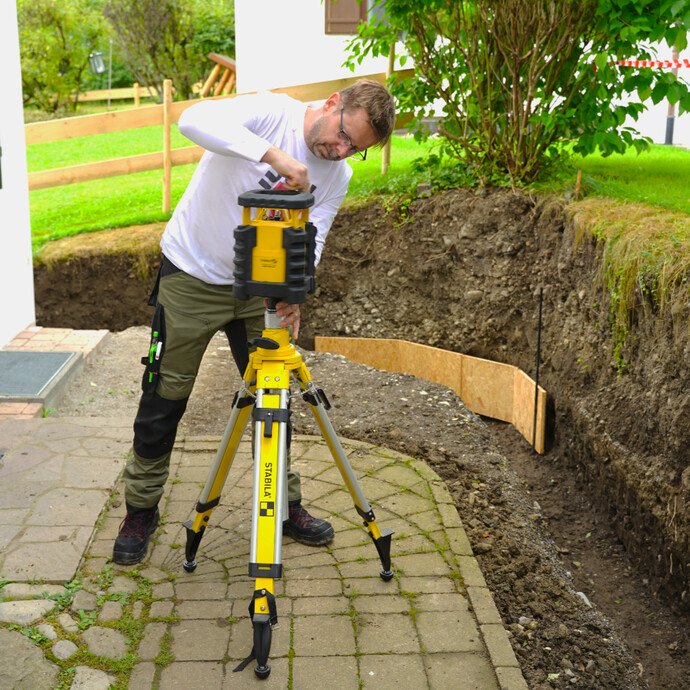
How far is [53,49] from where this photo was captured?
76.1ft

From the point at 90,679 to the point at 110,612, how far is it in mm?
413

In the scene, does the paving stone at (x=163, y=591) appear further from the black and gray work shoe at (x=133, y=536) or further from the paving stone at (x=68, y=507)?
Answer: the paving stone at (x=68, y=507)

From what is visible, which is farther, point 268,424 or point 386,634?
point 386,634

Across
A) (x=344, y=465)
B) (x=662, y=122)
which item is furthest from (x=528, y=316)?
(x=662, y=122)

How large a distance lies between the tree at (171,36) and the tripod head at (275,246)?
21064mm

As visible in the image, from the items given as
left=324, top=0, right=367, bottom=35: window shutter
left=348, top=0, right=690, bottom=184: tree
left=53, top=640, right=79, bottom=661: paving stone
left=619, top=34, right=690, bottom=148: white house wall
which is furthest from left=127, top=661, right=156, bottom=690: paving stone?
left=324, top=0, right=367, bottom=35: window shutter

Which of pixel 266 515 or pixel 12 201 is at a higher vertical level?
pixel 12 201

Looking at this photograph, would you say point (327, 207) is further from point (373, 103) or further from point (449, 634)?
point (449, 634)

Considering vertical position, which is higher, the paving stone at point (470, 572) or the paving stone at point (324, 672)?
the paving stone at point (470, 572)

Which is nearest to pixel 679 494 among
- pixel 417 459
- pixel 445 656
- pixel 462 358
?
pixel 417 459

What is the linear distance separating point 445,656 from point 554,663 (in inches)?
20.9

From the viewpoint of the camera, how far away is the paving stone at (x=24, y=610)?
363cm

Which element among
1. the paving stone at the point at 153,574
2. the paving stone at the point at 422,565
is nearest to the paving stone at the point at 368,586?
the paving stone at the point at 422,565

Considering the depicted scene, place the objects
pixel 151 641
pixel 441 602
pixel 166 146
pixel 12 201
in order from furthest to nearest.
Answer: pixel 166 146
pixel 12 201
pixel 441 602
pixel 151 641
